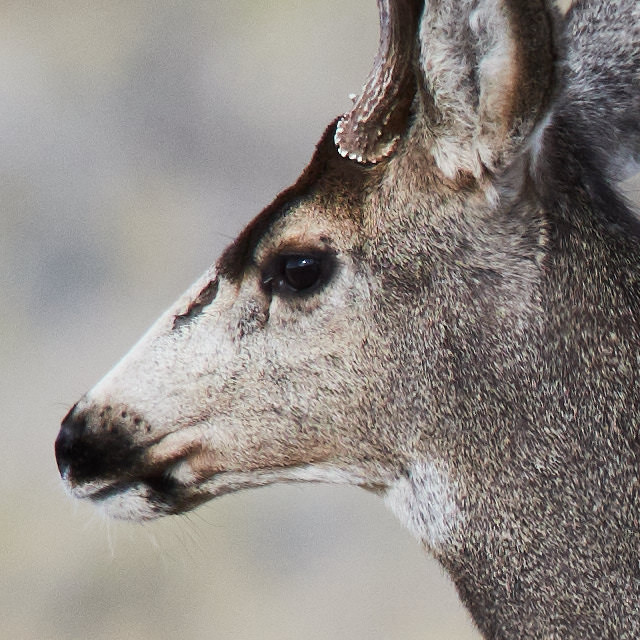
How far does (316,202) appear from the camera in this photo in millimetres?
1291

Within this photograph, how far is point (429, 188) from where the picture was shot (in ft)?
4.08

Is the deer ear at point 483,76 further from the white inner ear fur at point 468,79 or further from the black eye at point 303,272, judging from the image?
the black eye at point 303,272

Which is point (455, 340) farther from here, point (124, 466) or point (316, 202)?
point (124, 466)

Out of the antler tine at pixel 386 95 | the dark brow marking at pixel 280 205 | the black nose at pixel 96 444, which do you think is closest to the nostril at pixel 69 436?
the black nose at pixel 96 444

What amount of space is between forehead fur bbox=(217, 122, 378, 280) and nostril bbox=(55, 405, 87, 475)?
10.5 inches

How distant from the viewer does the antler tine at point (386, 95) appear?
1184mm

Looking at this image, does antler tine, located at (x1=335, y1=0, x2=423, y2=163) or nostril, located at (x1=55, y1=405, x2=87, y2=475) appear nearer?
antler tine, located at (x1=335, y1=0, x2=423, y2=163)

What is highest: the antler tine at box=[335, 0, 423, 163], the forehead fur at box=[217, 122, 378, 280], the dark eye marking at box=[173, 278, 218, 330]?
the antler tine at box=[335, 0, 423, 163]

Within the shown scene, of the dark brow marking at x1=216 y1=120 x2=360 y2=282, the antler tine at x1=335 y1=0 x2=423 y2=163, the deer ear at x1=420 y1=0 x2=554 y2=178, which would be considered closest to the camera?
the deer ear at x1=420 y1=0 x2=554 y2=178

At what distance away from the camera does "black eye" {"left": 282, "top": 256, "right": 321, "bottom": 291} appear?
4.19 feet

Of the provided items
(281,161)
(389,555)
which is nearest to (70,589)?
(389,555)

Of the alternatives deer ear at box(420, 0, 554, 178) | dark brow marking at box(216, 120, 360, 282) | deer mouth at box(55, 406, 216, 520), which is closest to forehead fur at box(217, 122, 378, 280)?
dark brow marking at box(216, 120, 360, 282)

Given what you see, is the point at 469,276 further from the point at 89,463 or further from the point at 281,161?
the point at 281,161

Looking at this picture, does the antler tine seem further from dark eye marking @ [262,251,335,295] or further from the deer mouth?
the deer mouth
